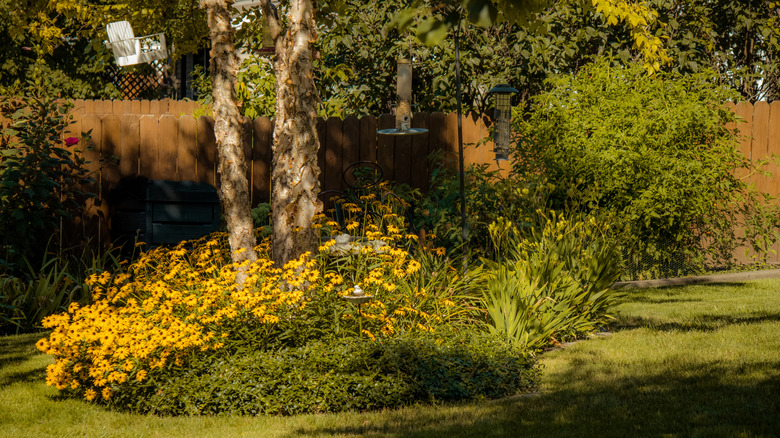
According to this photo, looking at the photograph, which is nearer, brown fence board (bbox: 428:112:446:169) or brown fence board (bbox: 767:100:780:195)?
brown fence board (bbox: 428:112:446:169)

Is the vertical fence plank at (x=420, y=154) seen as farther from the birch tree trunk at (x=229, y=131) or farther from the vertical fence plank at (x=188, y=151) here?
the birch tree trunk at (x=229, y=131)

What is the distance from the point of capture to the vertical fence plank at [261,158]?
30.9 ft

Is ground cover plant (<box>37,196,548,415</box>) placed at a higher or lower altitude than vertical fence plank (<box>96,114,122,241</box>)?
lower

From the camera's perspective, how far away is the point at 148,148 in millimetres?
9320

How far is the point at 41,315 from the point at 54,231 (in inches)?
77.7

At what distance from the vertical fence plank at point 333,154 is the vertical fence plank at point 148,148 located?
2061mm

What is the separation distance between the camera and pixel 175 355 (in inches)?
191

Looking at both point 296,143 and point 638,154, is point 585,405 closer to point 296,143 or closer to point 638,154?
point 296,143

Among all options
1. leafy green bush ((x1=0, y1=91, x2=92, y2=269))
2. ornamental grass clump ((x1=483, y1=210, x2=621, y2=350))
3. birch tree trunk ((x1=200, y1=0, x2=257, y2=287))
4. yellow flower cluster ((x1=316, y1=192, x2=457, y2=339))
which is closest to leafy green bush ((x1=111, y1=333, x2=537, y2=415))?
yellow flower cluster ((x1=316, y1=192, x2=457, y2=339))

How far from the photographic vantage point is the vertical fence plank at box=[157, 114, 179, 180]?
9336 mm

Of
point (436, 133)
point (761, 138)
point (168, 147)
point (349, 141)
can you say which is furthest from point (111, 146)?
point (761, 138)

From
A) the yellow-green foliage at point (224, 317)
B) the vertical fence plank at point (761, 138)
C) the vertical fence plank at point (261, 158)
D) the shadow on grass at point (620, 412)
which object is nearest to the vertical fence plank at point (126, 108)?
the vertical fence plank at point (261, 158)

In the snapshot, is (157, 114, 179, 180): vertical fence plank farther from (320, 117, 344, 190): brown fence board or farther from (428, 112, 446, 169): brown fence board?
(428, 112, 446, 169): brown fence board

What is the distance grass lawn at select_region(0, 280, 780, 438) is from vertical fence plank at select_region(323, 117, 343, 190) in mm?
4298
